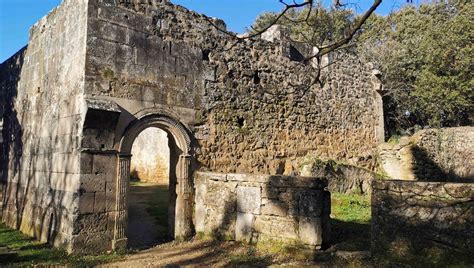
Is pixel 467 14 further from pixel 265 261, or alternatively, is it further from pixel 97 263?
pixel 97 263

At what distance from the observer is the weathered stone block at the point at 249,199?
6.84m

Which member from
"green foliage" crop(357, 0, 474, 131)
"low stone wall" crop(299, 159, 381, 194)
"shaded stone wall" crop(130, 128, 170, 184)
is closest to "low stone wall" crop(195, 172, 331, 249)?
"low stone wall" crop(299, 159, 381, 194)

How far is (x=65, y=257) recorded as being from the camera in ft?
21.0

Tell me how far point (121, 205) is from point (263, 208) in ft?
8.80

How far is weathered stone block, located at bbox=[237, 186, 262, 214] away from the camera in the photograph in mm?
6836

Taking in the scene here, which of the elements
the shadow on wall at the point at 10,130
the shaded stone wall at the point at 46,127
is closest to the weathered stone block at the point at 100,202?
the shaded stone wall at the point at 46,127

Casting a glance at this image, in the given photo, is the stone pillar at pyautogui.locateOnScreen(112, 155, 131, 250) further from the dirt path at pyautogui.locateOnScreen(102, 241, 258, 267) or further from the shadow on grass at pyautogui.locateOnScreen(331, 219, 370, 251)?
the shadow on grass at pyautogui.locateOnScreen(331, 219, 370, 251)

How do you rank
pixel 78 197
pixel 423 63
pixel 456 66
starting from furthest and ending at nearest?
pixel 423 63
pixel 456 66
pixel 78 197

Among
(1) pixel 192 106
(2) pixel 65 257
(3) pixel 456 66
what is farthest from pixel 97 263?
(3) pixel 456 66

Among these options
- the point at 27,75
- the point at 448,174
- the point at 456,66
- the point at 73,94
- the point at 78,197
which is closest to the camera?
the point at 78,197

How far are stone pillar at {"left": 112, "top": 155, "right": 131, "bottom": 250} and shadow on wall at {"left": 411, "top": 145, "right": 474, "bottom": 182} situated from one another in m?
10.5

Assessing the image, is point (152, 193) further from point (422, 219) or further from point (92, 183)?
point (422, 219)

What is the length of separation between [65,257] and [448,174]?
43.3 ft

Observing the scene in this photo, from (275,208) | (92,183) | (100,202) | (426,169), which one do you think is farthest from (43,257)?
(426,169)
